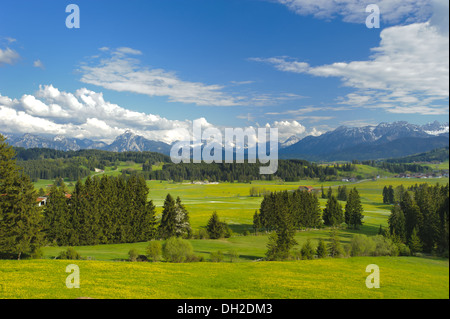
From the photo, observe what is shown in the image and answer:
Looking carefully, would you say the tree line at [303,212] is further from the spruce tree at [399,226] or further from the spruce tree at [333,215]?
the spruce tree at [399,226]

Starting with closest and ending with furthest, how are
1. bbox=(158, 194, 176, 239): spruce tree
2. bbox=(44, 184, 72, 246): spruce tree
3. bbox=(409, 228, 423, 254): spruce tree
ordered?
bbox=(409, 228, 423, 254): spruce tree → bbox=(44, 184, 72, 246): spruce tree → bbox=(158, 194, 176, 239): spruce tree

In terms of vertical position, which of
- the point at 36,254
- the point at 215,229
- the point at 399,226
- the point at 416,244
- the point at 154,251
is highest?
the point at 416,244

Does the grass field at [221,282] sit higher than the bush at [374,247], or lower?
higher

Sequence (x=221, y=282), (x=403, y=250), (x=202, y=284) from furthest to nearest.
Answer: (x=403, y=250)
(x=221, y=282)
(x=202, y=284)

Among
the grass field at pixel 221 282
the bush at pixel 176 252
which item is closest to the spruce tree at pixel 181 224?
the bush at pixel 176 252

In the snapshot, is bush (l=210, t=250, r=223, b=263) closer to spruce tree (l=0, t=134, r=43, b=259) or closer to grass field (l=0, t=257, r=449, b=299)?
grass field (l=0, t=257, r=449, b=299)

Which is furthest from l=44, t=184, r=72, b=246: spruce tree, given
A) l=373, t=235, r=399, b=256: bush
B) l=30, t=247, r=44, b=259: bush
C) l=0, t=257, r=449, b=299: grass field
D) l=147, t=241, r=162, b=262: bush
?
l=373, t=235, r=399, b=256: bush

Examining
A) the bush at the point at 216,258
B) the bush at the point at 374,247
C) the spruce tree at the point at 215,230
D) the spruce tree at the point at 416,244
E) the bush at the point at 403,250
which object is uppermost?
the spruce tree at the point at 416,244

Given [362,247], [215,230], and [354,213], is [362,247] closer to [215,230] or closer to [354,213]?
[354,213]

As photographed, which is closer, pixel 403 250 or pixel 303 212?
pixel 403 250

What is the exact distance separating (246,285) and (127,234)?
46796 millimetres

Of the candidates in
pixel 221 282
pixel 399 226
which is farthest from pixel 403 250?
pixel 221 282
